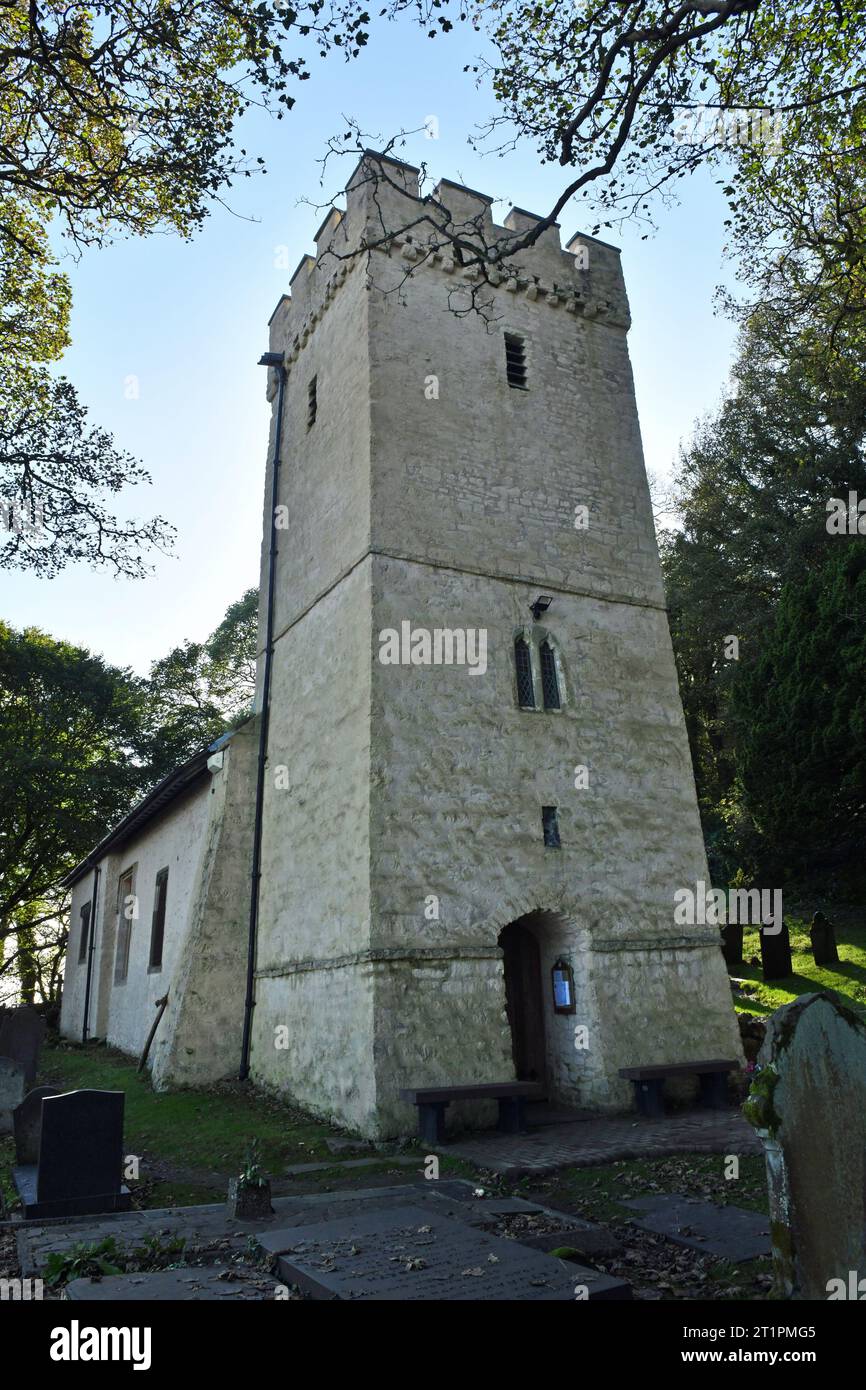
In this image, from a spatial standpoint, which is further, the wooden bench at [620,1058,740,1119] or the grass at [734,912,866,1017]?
the grass at [734,912,866,1017]

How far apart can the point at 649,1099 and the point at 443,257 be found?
12.9m

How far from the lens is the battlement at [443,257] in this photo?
14.0 m

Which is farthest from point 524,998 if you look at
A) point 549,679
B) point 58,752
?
point 58,752

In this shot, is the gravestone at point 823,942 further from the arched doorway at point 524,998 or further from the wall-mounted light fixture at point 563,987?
the wall-mounted light fixture at point 563,987

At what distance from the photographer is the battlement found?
14.0 metres

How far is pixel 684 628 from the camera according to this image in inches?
987

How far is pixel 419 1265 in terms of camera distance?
480 centimetres

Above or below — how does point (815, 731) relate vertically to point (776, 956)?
above

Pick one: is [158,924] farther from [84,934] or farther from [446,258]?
[446,258]

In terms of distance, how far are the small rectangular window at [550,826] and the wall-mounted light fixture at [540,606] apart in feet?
9.59

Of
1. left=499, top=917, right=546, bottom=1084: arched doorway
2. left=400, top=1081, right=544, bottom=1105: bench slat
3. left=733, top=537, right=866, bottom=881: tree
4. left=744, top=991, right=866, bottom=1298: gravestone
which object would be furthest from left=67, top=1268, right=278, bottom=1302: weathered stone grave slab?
left=733, top=537, right=866, bottom=881: tree

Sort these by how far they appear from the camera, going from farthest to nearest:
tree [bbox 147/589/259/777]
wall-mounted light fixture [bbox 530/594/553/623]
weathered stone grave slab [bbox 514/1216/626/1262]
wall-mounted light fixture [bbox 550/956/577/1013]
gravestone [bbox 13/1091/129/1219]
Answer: tree [bbox 147/589/259/777] → wall-mounted light fixture [bbox 530/594/553/623] → wall-mounted light fixture [bbox 550/956/577/1013] → gravestone [bbox 13/1091/129/1219] → weathered stone grave slab [bbox 514/1216/626/1262]

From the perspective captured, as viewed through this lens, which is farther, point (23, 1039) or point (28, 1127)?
point (23, 1039)

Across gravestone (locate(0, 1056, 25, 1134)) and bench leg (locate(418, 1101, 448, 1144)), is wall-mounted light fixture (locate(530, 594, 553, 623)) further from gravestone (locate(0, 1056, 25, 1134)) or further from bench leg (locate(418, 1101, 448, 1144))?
gravestone (locate(0, 1056, 25, 1134))
